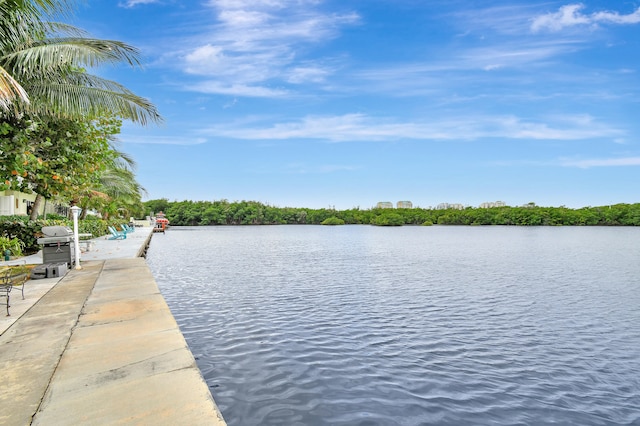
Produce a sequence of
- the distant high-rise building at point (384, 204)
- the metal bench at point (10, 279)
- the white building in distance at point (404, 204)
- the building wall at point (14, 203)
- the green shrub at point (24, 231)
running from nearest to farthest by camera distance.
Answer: the metal bench at point (10, 279) → the green shrub at point (24, 231) → the building wall at point (14, 203) → the distant high-rise building at point (384, 204) → the white building in distance at point (404, 204)

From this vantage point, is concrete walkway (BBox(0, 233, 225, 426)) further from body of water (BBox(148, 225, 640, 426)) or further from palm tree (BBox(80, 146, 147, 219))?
palm tree (BBox(80, 146, 147, 219))

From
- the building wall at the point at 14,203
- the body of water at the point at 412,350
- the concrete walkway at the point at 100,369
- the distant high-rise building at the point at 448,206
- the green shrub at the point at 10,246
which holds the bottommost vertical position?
the body of water at the point at 412,350

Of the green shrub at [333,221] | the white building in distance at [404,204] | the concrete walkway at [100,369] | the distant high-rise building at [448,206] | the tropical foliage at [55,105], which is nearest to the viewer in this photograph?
the concrete walkway at [100,369]

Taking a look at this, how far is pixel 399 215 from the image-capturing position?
106 metres

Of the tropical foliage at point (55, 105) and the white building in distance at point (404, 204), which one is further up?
the white building in distance at point (404, 204)

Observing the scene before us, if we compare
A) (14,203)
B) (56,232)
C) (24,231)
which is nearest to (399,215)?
(14,203)

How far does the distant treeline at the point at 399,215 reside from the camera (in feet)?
312

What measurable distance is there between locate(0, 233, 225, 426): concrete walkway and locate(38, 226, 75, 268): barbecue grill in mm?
4539

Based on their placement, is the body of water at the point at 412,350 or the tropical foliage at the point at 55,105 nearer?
the body of water at the point at 412,350

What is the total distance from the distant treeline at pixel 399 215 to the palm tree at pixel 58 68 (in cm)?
9111

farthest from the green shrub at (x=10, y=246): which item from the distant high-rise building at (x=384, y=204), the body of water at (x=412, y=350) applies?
the distant high-rise building at (x=384, y=204)

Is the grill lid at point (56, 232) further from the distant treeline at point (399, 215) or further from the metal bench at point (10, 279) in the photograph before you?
the distant treeline at point (399, 215)

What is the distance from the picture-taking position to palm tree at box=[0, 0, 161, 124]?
29.8 ft

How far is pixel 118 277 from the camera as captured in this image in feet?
29.8
